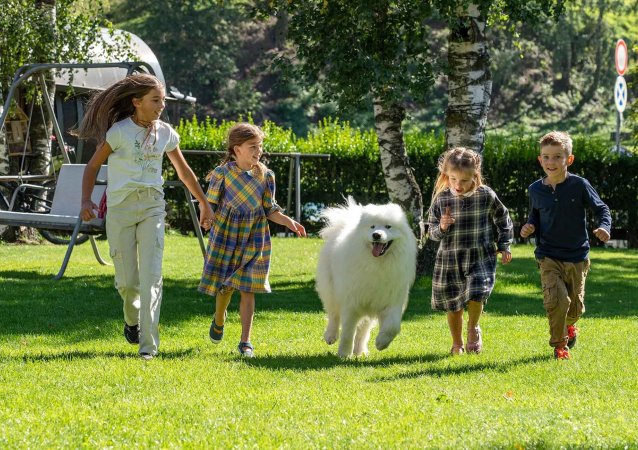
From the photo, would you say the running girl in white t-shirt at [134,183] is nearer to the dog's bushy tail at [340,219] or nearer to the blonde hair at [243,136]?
the blonde hair at [243,136]

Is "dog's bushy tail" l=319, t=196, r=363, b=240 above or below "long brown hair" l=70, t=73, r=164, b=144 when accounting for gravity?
below

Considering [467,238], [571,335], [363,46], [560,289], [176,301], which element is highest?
[363,46]

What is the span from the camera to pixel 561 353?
24.9 ft

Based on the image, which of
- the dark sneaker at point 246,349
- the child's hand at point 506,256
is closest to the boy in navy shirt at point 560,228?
the child's hand at point 506,256

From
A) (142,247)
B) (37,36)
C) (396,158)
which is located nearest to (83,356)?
(142,247)

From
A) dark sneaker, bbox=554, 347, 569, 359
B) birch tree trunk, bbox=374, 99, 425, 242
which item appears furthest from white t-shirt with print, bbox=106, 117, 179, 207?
birch tree trunk, bbox=374, 99, 425, 242

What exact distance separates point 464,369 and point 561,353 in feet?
3.11

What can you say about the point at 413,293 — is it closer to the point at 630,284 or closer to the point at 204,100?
the point at 630,284

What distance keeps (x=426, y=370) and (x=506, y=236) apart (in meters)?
1.40

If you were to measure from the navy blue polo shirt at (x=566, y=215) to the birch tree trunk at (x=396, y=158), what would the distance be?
5.69 m

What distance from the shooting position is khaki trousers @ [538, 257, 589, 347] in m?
7.48

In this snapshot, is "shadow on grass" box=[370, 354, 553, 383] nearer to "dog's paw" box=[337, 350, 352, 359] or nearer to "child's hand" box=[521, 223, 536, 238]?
"dog's paw" box=[337, 350, 352, 359]

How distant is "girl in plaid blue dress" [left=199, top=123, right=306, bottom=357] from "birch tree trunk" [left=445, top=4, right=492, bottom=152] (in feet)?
17.4

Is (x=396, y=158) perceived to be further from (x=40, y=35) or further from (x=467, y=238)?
(x=467, y=238)
